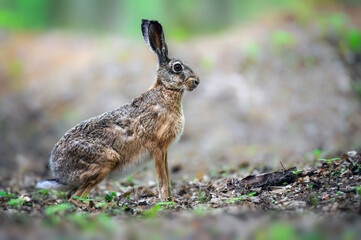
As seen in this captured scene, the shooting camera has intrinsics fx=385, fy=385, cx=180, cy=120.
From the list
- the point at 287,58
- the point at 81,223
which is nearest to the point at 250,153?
the point at 287,58

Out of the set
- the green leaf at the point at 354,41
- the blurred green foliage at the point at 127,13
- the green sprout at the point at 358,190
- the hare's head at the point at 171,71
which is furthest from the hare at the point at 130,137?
the blurred green foliage at the point at 127,13

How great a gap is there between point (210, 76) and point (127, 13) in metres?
10.8

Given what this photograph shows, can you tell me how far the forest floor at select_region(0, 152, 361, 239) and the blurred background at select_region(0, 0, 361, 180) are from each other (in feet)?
6.17

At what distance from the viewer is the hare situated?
21.5ft

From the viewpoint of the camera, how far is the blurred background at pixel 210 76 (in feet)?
42.1

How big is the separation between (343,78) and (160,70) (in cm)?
1174

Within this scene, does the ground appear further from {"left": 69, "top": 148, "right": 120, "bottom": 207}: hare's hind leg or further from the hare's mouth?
the hare's mouth

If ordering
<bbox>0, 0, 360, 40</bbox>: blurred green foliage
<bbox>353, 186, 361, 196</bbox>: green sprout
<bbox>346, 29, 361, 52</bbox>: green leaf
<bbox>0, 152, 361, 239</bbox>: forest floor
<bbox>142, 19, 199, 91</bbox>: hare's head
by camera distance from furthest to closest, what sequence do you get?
<bbox>0, 0, 360, 40</bbox>: blurred green foliage
<bbox>346, 29, 361, 52</bbox>: green leaf
<bbox>142, 19, 199, 91</bbox>: hare's head
<bbox>353, 186, 361, 196</bbox>: green sprout
<bbox>0, 152, 361, 239</bbox>: forest floor

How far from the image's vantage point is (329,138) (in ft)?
43.9

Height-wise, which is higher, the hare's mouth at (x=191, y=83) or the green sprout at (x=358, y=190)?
the hare's mouth at (x=191, y=83)

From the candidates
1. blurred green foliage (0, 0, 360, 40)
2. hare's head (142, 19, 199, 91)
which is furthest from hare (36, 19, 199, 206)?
blurred green foliage (0, 0, 360, 40)

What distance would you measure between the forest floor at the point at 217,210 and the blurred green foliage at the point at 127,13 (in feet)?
53.0

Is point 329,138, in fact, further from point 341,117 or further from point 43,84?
point 43,84

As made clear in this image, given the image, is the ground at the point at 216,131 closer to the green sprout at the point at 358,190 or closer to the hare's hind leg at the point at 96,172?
the green sprout at the point at 358,190
